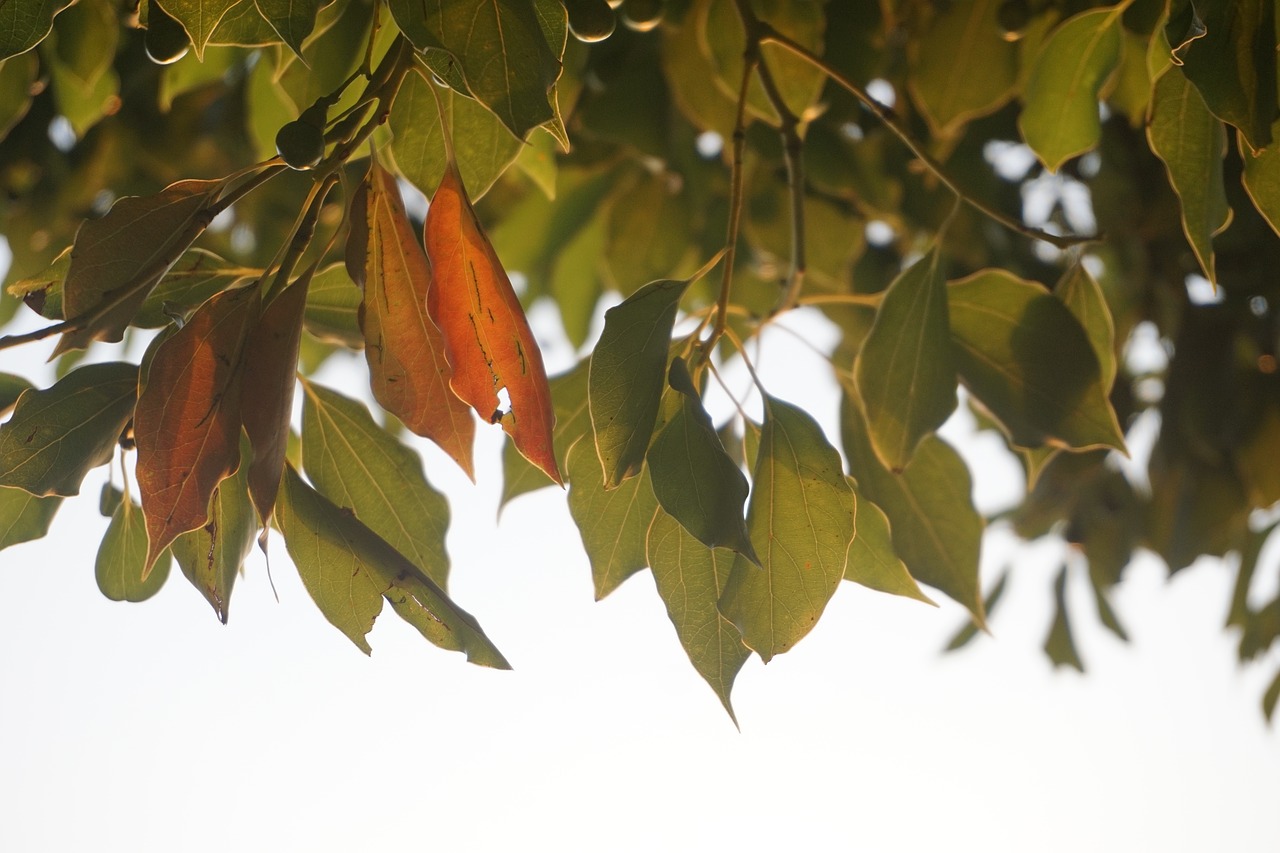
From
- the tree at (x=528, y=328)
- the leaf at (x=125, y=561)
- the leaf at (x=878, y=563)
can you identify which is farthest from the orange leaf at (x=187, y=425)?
the leaf at (x=878, y=563)

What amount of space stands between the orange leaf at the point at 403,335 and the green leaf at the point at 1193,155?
1.19 feet

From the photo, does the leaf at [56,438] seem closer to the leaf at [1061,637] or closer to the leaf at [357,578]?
the leaf at [357,578]

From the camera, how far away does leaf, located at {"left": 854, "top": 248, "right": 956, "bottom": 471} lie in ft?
1.75

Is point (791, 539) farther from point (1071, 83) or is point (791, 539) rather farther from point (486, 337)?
point (1071, 83)

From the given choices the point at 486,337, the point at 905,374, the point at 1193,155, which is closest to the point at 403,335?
the point at 486,337

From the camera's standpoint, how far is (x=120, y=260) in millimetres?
Answer: 411

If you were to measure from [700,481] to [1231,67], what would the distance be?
0.89ft

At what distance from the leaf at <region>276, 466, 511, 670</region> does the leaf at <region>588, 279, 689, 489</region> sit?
0.09m

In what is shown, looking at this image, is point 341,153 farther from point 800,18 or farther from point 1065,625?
point 1065,625

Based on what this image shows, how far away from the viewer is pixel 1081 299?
0.65 meters

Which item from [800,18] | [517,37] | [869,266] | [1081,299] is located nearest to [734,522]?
[517,37]

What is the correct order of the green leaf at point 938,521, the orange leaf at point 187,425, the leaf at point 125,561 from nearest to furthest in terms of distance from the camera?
the orange leaf at point 187,425 < the leaf at point 125,561 < the green leaf at point 938,521

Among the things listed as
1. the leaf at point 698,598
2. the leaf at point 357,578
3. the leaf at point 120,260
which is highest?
the leaf at point 120,260

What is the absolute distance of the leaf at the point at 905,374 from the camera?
534 millimetres
